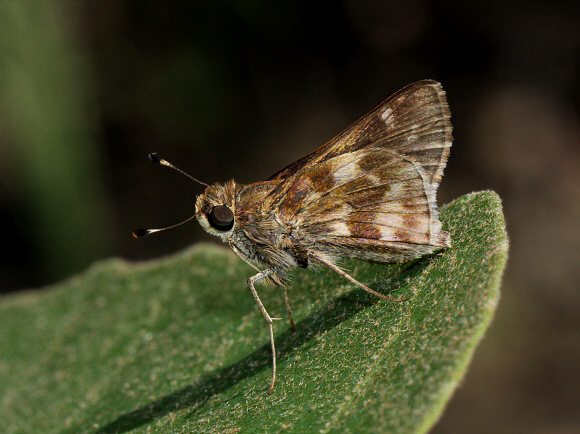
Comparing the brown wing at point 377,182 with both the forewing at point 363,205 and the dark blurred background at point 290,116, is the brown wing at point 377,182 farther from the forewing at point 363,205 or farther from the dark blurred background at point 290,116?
the dark blurred background at point 290,116

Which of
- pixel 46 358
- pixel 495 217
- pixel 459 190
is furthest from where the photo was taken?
pixel 459 190

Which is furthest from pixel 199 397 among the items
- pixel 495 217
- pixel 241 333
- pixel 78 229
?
pixel 78 229

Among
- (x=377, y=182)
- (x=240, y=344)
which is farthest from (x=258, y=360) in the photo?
(x=377, y=182)

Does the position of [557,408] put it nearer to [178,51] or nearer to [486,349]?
[486,349]

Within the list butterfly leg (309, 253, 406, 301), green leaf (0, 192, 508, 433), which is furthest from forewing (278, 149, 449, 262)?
green leaf (0, 192, 508, 433)

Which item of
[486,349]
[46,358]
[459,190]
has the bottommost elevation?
[486,349]

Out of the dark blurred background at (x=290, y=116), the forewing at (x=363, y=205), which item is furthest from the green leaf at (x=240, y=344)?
the dark blurred background at (x=290, y=116)
